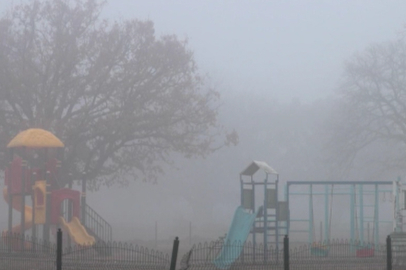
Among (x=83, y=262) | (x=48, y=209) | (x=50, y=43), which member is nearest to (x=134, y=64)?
(x=50, y=43)

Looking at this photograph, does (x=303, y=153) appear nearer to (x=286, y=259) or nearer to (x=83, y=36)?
(x=83, y=36)

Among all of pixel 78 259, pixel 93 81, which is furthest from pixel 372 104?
pixel 78 259

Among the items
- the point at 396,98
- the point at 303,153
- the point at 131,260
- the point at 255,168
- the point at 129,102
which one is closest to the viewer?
the point at 131,260

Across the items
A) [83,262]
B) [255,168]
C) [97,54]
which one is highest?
[97,54]

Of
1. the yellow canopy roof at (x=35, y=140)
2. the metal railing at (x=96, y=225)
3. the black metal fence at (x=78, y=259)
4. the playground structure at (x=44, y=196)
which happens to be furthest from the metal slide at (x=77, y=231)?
the black metal fence at (x=78, y=259)

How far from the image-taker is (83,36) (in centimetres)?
3531

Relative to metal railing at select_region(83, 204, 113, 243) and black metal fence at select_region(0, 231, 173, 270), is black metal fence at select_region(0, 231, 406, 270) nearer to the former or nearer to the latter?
black metal fence at select_region(0, 231, 173, 270)

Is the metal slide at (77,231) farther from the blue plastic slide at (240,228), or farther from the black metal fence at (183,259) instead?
the black metal fence at (183,259)

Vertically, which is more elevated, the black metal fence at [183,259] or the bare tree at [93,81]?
the bare tree at [93,81]

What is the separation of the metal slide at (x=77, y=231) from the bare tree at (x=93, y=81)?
25.8ft

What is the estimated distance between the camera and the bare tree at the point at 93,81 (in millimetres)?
34312

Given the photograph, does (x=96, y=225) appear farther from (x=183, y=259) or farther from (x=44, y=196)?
(x=183, y=259)

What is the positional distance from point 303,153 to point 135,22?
40435 mm

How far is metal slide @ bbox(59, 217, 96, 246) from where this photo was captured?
25.8 metres
